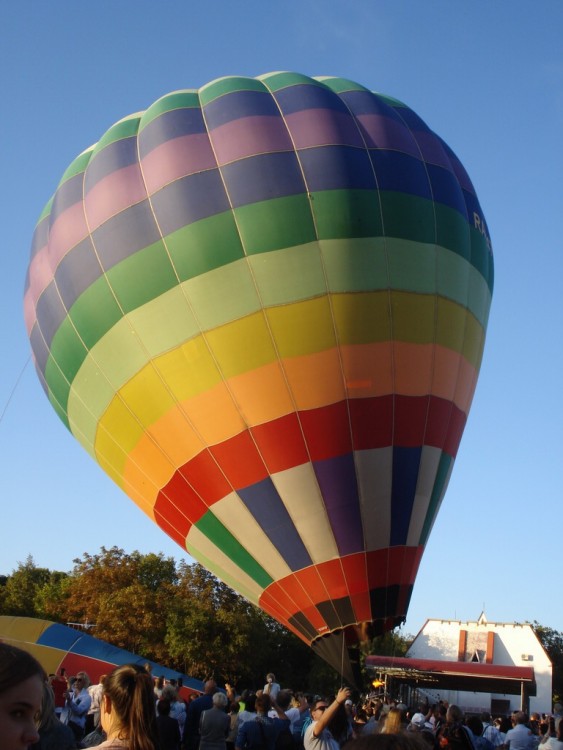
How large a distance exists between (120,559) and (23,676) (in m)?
31.4

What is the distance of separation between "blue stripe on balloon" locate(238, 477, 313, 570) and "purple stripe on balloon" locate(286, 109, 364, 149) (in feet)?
14.6

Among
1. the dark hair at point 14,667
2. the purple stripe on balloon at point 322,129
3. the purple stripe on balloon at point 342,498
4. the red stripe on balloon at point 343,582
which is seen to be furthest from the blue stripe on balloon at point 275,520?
the dark hair at point 14,667

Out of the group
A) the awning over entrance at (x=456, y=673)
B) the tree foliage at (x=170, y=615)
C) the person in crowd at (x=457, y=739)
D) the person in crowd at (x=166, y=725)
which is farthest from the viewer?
the tree foliage at (x=170, y=615)

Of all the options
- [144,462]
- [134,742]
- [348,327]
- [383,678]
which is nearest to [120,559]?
[383,678]

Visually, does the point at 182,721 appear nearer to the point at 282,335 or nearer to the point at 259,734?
the point at 259,734

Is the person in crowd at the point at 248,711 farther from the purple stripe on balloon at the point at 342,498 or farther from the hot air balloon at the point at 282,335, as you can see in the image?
the purple stripe on balloon at the point at 342,498

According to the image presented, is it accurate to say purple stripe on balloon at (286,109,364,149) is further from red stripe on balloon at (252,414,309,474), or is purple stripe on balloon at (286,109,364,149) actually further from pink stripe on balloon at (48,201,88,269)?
red stripe on balloon at (252,414,309,474)

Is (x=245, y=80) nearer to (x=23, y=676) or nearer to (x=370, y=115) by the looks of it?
(x=370, y=115)

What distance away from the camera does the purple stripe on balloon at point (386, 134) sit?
11.1 meters

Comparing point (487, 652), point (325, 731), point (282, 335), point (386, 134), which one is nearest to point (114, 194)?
point (282, 335)

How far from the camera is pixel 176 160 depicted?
1061cm

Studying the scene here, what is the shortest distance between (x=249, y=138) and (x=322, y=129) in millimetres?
992

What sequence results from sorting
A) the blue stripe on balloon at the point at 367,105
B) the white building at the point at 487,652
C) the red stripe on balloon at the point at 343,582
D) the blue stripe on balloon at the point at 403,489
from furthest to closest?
the white building at the point at 487,652, the blue stripe on balloon at the point at 367,105, the blue stripe on balloon at the point at 403,489, the red stripe on balloon at the point at 343,582

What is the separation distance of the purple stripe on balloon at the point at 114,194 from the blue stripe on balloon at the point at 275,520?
4053 mm
